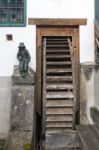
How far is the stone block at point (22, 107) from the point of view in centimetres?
883

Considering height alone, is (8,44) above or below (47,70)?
above

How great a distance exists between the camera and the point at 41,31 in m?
10.0

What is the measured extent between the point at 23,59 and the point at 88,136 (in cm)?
272

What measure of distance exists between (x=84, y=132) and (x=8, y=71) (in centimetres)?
273

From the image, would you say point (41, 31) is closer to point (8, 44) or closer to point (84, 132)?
point (8, 44)

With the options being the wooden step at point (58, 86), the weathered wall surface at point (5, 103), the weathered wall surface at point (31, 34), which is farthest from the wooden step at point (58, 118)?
the weathered wall surface at point (5, 103)

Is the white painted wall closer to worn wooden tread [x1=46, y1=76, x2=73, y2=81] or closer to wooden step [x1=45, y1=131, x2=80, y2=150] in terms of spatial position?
worn wooden tread [x1=46, y1=76, x2=73, y2=81]

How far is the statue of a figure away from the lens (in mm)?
9484

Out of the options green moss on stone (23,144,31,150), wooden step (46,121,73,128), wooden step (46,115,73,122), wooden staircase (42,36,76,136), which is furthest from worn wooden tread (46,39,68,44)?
green moss on stone (23,144,31,150)

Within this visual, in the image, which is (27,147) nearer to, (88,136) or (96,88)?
(88,136)

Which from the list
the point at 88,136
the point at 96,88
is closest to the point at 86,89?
the point at 96,88

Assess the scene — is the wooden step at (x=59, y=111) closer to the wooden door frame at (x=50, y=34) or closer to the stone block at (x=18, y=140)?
the stone block at (x=18, y=140)

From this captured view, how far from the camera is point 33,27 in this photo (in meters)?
9.88

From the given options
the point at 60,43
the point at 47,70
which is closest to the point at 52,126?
the point at 47,70
